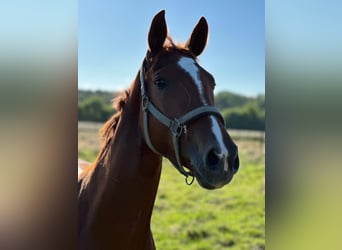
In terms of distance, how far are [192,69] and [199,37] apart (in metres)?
0.34

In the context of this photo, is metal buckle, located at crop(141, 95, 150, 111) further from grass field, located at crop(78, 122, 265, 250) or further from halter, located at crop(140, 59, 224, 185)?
grass field, located at crop(78, 122, 265, 250)

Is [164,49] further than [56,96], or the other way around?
[164,49]

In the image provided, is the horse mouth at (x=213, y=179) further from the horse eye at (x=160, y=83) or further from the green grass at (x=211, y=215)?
the green grass at (x=211, y=215)

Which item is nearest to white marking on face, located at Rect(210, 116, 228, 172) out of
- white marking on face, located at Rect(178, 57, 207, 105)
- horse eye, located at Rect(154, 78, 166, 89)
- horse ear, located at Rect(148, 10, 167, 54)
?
white marking on face, located at Rect(178, 57, 207, 105)

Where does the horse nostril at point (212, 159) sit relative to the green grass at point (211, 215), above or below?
above

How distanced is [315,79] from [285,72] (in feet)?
0.20

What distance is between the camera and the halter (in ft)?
4.35

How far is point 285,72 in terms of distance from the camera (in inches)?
25.7

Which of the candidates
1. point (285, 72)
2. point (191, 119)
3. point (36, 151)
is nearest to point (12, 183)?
point (36, 151)

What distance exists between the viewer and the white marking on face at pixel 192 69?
138 centimetres

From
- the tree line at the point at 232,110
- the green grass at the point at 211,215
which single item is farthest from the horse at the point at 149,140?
the tree line at the point at 232,110

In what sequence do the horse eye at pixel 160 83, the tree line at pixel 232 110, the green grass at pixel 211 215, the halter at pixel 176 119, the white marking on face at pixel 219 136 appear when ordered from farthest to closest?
1. the tree line at pixel 232 110
2. the green grass at pixel 211 215
3. the horse eye at pixel 160 83
4. the halter at pixel 176 119
5. the white marking on face at pixel 219 136

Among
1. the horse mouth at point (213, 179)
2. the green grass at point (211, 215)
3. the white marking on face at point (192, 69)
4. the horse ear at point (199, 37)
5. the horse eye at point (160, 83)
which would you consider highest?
the horse ear at point (199, 37)

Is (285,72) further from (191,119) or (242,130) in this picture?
(242,130)
